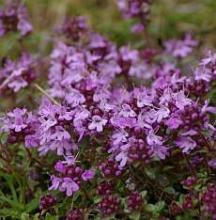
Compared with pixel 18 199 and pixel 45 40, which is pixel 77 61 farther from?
pixel 45 40

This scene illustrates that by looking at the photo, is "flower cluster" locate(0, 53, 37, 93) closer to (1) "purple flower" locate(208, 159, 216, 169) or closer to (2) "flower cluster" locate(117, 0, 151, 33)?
(2) "flower cluster" locate(117, 0, 151, 33)

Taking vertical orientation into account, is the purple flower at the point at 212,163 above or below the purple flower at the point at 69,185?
below

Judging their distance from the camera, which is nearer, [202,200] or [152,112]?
[202,200]

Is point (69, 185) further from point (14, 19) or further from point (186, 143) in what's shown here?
point (14, 19)

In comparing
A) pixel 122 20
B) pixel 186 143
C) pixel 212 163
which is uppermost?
pixel 186 143

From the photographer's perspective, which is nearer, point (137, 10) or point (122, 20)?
point (137, 10)

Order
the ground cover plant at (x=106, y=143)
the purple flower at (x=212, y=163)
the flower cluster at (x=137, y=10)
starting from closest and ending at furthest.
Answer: the ground cover plant at (x=106, y=143) < the purple flower at (x=212, y=163) < the flower cluster at (x=137, y=10)

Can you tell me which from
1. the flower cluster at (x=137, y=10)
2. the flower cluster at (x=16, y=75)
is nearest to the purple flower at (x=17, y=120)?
the flower cluster at (x=16, y=75)

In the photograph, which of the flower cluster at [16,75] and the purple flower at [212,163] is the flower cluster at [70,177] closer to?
the purple flower at [212,163]

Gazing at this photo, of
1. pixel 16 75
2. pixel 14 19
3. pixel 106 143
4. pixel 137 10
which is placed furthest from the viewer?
pixel 137 10

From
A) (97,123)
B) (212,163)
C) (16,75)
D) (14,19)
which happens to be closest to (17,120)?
(97,123)

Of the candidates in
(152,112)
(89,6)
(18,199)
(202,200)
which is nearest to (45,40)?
(89,6)
